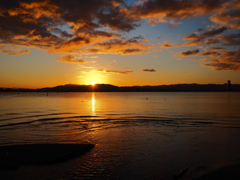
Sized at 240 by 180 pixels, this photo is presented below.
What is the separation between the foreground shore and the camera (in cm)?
1294

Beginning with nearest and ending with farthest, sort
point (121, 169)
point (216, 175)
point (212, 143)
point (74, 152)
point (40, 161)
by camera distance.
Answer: point (216, 175), point (121, 169), point (40, 161), point (74, 152), point (212, 143)

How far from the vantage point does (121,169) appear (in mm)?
12391

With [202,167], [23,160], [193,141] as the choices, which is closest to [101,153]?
[23,160]

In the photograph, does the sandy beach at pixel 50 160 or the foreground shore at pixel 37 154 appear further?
the foreground shore at pixel 37 154

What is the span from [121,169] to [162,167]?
2.67 meters

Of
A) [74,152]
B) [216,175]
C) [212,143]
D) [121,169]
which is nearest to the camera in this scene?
[216,175]

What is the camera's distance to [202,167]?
12500 mm

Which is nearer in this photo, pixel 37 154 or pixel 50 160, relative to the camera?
pixel 50 160

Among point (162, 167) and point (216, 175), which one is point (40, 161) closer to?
point (162, 167)

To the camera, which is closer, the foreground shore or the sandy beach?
the sandy beach

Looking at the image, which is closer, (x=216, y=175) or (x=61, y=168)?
A: (x=216, y=175)

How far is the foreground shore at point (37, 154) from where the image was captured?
12937mm

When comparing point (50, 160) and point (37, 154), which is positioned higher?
point (37, 154)

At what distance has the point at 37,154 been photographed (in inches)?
562
